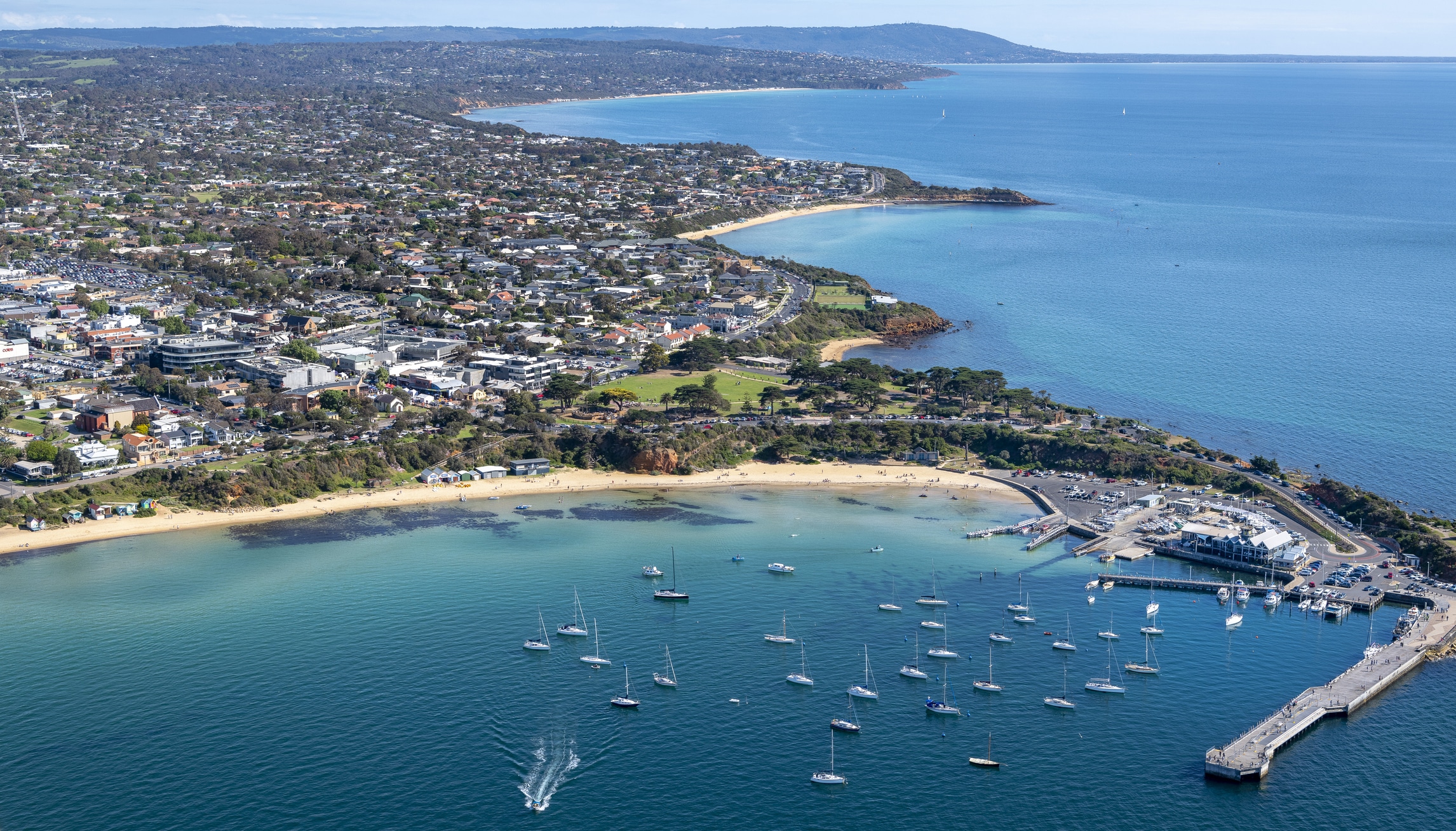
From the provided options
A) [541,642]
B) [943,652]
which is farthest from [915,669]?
[541,642]

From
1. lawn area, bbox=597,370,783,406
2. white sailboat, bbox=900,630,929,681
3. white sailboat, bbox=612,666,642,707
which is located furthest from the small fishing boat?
lawn area, bbox=597,370,783,406

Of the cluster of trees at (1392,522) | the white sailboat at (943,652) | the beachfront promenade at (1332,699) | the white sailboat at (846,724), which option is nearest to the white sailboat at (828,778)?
the white sailboat at (846,724)

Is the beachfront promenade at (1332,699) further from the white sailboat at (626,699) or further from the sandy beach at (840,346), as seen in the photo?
the sandy beach at (840,346)

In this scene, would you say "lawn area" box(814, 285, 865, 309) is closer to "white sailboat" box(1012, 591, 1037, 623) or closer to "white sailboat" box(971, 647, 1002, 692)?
"white sailboat" box(1012, 591, 1037, 623)

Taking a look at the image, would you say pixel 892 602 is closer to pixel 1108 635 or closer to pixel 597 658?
pixel 1108 635

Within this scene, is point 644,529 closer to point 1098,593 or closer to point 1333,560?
point 1098,593
